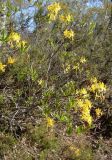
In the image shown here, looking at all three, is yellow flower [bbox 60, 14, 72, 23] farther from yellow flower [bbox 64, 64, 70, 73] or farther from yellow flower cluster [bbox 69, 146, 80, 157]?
yellow flower cluster [bbox 69, 146, 80, 157]

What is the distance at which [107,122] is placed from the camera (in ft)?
27.4

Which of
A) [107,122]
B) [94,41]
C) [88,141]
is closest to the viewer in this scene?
[88,141]

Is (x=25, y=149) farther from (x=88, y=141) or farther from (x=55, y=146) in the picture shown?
(x=88, y=141)

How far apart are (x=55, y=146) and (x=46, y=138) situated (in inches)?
7.1

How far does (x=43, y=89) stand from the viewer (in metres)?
6.38

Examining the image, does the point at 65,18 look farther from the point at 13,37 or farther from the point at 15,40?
the point at 13,37

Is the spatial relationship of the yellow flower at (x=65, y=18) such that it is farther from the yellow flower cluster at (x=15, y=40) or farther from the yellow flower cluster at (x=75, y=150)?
the yellow flower cluster at (x=75, y=150)

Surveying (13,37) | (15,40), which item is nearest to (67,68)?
(15,40)

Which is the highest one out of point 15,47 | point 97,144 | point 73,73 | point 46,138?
point 15,47

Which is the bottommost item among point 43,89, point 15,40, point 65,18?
point 43,89

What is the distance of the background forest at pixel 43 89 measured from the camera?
223 inches

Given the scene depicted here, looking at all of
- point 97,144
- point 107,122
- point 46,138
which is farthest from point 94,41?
point 46,138

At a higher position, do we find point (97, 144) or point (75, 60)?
point (75, 60)

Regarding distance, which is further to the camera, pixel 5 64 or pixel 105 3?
pixel 105 3
